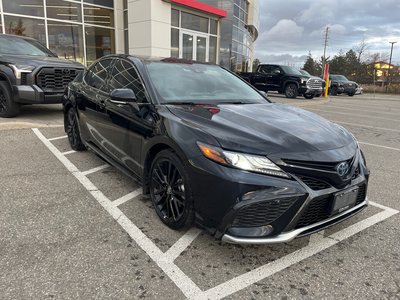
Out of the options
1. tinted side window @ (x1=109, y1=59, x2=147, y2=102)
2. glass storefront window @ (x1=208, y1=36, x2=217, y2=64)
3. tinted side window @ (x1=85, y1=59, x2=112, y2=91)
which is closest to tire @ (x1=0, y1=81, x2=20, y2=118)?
tinted side window @ (x1=85, y1=59, x2=112, y2=91)

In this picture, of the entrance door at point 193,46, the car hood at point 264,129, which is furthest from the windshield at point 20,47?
the entrance door at point 193,46

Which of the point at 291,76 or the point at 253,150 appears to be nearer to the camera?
the point at 253,150

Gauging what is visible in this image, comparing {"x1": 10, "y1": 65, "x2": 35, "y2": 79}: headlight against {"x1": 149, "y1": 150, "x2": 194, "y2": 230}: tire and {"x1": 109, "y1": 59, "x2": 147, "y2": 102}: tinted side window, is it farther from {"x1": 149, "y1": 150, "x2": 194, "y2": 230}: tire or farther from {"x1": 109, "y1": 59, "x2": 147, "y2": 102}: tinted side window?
{"x1": 149, "y1": 150, "x2": 194, "y2": 230}: tire

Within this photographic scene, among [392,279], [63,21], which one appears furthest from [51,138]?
[63,21]

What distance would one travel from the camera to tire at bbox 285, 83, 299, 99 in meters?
18.7

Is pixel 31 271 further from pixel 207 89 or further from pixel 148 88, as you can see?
pixel 207 89

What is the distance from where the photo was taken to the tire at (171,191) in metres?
2.72

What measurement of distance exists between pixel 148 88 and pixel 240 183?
1.60 m

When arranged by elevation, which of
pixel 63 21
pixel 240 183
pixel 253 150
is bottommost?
pixel 240 183

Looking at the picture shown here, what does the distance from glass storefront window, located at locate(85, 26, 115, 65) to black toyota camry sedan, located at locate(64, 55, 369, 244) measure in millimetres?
12609

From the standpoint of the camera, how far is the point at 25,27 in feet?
43.6

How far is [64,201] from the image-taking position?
3627 millimetres

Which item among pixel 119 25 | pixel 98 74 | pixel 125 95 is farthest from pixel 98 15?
pixel 125 95

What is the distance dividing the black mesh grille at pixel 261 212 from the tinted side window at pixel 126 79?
64.1 inches
